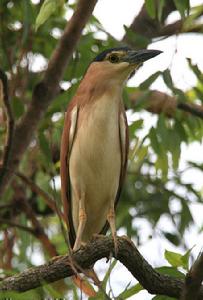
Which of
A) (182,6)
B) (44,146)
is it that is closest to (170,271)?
(182,6)

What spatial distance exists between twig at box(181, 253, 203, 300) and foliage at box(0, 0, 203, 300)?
1673mm

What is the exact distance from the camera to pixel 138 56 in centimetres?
471

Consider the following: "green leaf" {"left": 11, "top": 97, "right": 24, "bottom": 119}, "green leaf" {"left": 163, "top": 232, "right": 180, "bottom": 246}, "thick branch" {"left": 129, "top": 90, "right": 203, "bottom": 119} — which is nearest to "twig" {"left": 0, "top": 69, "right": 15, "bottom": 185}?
"green leaf" {"left": 11, "top": 97, "right": 24, "bottom": 119}

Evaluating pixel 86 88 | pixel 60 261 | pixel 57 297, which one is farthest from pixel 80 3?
pixel 57 297

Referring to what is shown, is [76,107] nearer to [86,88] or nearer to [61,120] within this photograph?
[86,88]

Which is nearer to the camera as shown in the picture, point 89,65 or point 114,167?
point 114,167

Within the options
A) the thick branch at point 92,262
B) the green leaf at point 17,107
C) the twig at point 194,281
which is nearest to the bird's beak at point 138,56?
the green leaf at point 17,107

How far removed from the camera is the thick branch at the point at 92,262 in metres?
3.34

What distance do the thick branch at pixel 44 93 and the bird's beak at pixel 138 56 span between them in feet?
1.08

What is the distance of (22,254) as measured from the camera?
5.52 metres

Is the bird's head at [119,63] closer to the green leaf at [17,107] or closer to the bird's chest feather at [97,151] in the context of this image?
the bird's chest feather at [97,151]

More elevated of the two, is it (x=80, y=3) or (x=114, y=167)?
(x=80, y=3)

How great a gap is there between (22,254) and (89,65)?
1480mm

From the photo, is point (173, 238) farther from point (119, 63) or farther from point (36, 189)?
point (119, 63)
